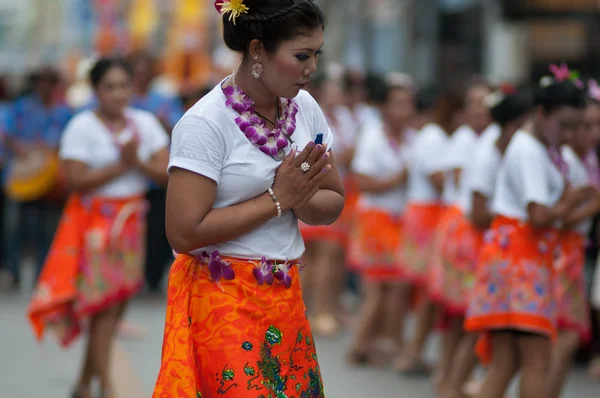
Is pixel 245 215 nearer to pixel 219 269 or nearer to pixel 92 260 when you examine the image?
pixel 219 269

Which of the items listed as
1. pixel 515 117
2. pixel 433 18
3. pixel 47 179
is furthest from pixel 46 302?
pixel 433 18

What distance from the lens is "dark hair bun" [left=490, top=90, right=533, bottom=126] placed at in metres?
6.08

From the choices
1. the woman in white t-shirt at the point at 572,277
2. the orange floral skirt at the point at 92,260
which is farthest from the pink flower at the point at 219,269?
the orange floral skirt at the point at 92,260

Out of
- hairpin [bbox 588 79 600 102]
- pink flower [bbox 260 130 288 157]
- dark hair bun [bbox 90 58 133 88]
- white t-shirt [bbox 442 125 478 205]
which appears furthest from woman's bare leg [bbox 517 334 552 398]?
dark hair bun [bbox 90 58 133 88]

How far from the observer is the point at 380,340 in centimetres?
916

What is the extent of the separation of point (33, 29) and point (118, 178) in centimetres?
2990

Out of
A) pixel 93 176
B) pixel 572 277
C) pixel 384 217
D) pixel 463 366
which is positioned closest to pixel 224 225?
pixel 572 277

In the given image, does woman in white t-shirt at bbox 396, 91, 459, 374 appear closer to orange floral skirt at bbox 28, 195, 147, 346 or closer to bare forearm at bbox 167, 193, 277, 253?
orange floral skirt at bbox 28, 195, 147, 346

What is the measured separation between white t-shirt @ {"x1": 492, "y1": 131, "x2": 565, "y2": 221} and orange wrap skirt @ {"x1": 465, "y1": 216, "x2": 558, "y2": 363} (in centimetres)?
8

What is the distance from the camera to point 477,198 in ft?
19.6

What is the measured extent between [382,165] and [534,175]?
10.9 feet

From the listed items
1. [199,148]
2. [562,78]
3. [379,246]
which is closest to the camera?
[199,148]

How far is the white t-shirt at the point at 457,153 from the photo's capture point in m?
7.50

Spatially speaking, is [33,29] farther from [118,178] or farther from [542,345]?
[542,345]
